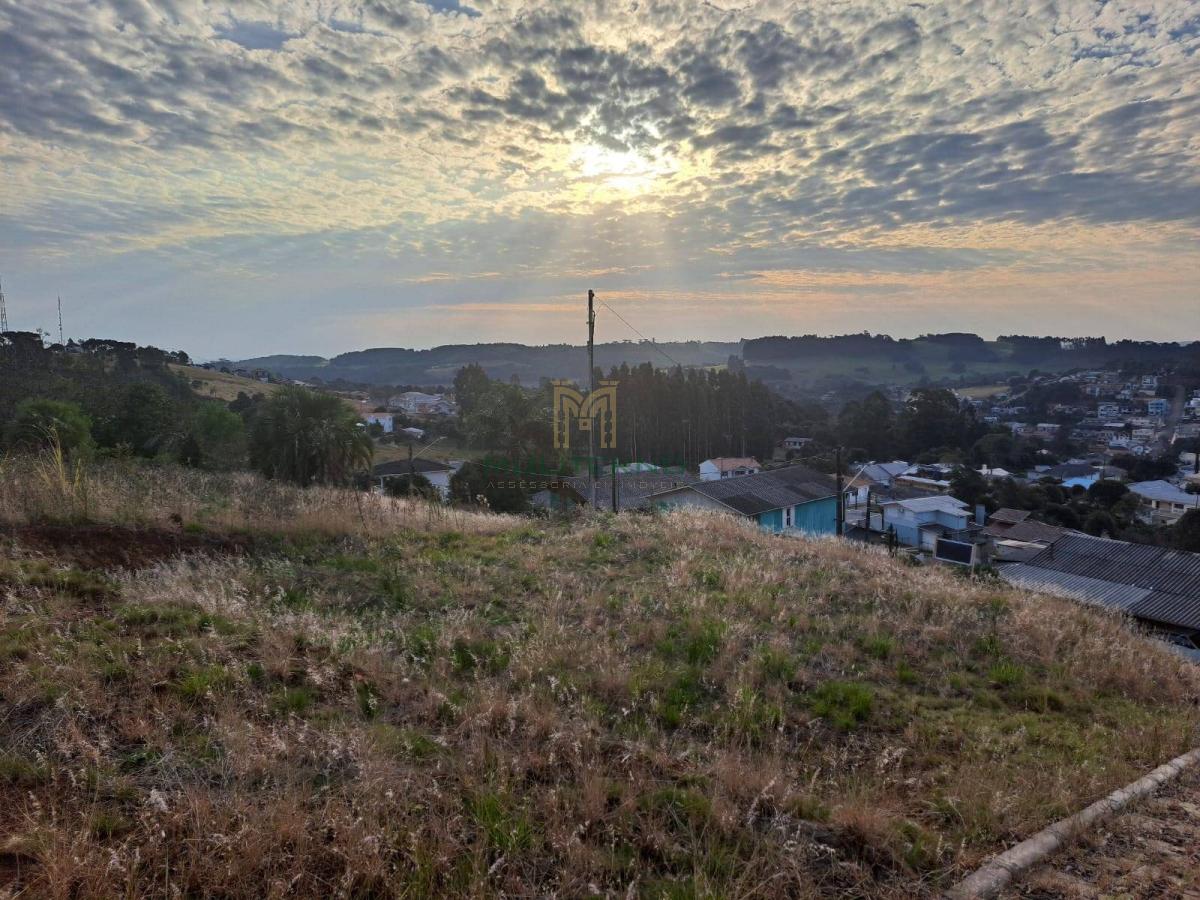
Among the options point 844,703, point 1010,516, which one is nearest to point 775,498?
point 1010,516

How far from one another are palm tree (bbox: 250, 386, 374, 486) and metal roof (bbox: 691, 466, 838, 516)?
14.2m

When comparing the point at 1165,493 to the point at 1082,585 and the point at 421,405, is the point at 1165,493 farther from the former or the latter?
the point at 421,405

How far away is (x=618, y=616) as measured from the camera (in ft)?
18.5

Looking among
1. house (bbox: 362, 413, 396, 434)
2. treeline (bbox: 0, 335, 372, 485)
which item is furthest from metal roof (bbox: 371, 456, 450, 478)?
house (bbox: 362, 413, 396, 434)

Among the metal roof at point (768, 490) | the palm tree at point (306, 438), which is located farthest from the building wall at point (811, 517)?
the palm tree at point (306, 438)

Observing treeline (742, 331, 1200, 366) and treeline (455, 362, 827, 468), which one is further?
treeline (742, 331, 1200, 366)

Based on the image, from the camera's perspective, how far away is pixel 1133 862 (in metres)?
2.66

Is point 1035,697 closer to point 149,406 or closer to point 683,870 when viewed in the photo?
point 683,870

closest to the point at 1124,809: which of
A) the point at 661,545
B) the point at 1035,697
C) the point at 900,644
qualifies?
the point at 1035,697

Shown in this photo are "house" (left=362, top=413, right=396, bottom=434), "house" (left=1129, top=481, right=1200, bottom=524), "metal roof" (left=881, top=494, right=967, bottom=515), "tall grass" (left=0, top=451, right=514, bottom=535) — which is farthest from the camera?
"house" (left=362, top=413, right=396, bottom=434)

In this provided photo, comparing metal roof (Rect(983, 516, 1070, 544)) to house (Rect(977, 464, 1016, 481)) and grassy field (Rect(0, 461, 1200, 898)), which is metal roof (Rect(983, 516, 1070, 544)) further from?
grassy field (Rect(0, 461, 1200, 898))

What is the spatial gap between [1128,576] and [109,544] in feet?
84.8

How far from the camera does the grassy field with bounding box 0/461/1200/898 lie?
2.36 m

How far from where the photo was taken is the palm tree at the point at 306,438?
61.2ft
